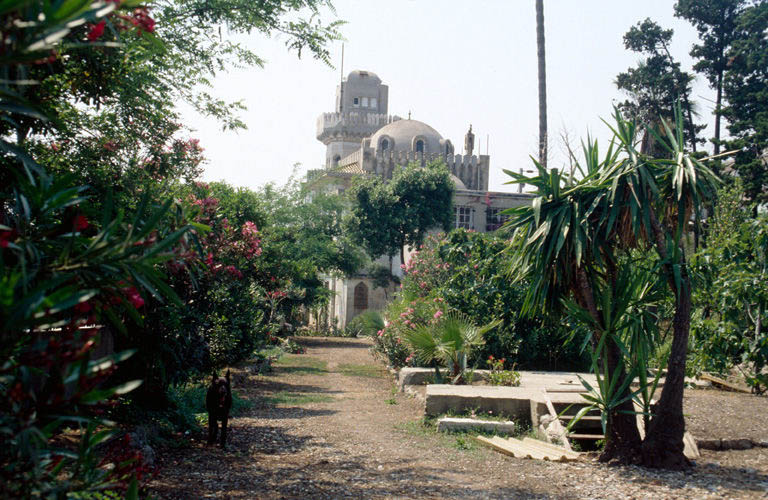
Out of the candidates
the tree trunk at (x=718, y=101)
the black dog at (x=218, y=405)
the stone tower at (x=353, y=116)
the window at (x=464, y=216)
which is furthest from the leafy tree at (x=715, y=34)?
the stone tower at (x=353, y=116)

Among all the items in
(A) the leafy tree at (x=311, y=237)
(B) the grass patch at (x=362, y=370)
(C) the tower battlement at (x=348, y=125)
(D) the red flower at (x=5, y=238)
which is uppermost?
(C) the tower battlement at (x=348, y=125)

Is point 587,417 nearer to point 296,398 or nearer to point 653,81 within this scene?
point 296,398

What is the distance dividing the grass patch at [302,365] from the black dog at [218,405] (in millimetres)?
10241

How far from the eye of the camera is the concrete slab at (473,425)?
30.4ft

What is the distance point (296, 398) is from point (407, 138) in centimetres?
4217

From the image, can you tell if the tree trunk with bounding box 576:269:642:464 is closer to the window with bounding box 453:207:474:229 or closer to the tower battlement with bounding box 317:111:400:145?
the window with bounding box 453:207:474:229

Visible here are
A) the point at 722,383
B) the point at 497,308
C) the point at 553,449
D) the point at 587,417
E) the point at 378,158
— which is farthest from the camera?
the point at 378,158

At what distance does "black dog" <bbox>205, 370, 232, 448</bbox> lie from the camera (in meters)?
7.70

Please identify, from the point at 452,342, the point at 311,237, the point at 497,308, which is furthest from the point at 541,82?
the point at 452,342

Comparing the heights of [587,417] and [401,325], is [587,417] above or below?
below

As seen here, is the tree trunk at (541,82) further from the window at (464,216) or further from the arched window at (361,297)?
the arched window at (361,297)

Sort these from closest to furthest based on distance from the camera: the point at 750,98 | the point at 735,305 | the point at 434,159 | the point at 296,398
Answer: the point at 735,305 < the point at 296,398 < the point at 750,98 < the point at 434,159

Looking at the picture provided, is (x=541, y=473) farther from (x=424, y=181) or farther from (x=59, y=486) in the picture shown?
(x=424, y=181)

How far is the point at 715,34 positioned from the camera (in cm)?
2859
